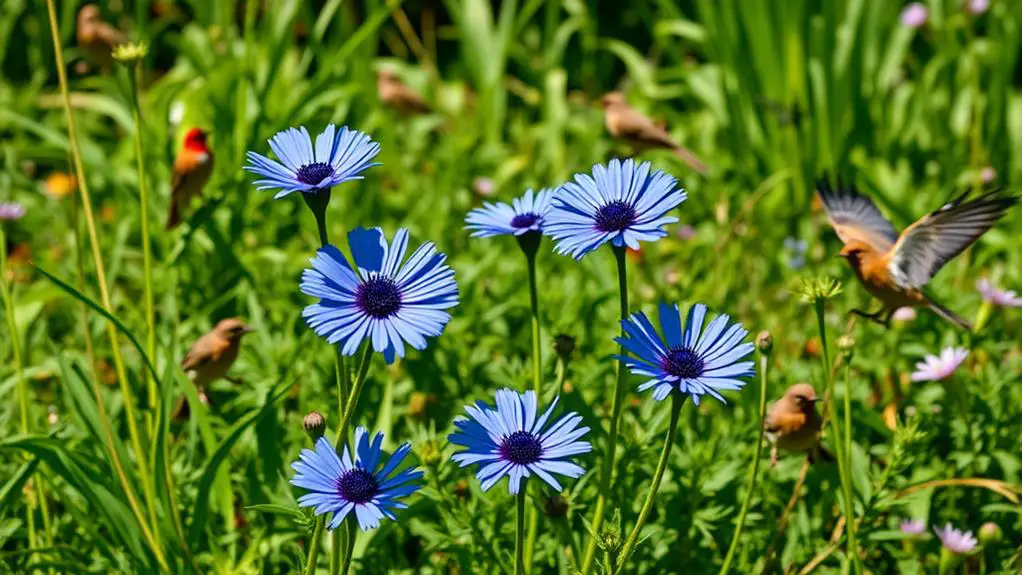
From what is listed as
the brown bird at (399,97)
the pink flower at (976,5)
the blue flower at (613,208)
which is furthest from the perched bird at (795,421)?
the pink flower at (976,5)

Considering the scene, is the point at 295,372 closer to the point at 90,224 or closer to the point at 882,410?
the point at 90,224

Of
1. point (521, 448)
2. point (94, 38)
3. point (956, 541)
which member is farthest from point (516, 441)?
point (94, 38)

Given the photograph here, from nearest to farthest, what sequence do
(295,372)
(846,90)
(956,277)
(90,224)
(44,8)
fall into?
(90,224)
(295,372)
(956,277)
(846,90)
(44,8)

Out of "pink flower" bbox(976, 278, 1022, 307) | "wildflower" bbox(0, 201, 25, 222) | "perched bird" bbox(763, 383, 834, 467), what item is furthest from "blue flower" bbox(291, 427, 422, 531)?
"wildflower" bbox(0, 201, 25, 222)

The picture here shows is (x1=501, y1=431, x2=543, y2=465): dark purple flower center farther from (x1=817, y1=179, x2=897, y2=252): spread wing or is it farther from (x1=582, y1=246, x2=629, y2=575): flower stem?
(x1=817, y1=179, x2=897, y2=252): spread wing

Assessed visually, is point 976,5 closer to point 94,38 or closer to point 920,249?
point 920,249

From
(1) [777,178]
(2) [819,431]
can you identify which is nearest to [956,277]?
(1) [777,178]

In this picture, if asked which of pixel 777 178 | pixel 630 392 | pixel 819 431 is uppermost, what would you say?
pixel 777 178

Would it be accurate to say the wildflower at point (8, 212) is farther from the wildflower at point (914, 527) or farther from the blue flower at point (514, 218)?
the wildflower at point (914, 527)
